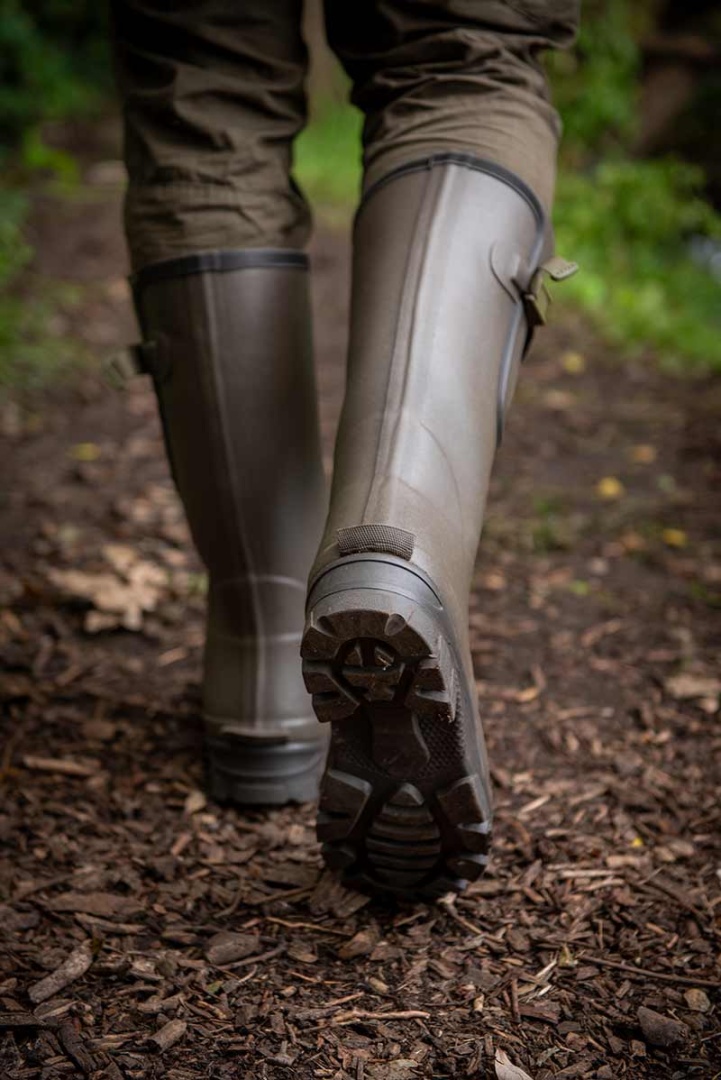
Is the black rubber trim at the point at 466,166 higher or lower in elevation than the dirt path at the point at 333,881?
higher

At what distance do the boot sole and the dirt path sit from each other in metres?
0.12

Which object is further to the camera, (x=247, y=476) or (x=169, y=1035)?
(x=247, y=476)

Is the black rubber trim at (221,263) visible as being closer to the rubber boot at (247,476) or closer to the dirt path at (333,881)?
the rubber boot at (247,476)

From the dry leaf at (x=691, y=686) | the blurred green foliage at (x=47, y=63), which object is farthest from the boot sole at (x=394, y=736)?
the blurred green foliage at (x=47, y=63)

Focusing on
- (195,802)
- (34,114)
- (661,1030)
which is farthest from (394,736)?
(34,114)

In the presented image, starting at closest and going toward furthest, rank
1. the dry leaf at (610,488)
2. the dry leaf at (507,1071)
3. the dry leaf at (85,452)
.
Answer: the dry leaf at (507,1071) < the dry leaf at (610,488) < the dry leaf at (85,452)

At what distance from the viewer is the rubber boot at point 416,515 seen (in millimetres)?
1129

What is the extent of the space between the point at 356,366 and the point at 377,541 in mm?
261

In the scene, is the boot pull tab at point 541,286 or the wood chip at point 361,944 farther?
the boot pull tab at point 541,286

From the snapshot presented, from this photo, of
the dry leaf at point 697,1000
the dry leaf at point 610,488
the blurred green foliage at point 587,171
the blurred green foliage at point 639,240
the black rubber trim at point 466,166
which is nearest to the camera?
the dry leaf at point 697,1000

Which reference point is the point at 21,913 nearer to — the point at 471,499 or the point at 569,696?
the point at 471,499

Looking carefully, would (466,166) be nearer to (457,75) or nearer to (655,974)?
(457,75)

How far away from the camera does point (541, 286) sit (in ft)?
4.64

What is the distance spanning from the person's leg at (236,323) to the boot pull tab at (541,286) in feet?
1.00
